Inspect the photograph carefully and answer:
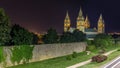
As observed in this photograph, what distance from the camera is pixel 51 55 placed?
202 feet

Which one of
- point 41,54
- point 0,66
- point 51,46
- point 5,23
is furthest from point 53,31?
point 0,66

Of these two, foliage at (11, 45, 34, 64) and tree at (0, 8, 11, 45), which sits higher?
tree at (0, 8, 11, 45)

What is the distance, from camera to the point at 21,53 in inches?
1848

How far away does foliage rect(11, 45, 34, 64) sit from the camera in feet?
145

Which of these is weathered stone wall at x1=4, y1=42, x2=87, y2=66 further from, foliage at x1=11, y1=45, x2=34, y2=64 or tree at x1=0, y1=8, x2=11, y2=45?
tree at x1=0, y1=8, x2=11, y2=45

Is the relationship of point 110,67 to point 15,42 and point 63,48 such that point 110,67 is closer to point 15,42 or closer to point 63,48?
point 15,42

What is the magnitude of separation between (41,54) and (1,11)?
531 inches

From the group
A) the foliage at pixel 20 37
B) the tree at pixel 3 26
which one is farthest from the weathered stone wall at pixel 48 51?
the tree at pixel 3 26

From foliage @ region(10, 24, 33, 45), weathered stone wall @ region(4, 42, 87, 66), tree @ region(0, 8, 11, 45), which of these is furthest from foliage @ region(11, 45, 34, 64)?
foliage @ region(10, 24, 33, 45)

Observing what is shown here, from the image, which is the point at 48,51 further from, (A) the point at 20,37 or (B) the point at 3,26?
(B) the point at 3,26

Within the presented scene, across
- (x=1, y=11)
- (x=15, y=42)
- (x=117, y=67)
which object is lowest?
(x=117, y=67)

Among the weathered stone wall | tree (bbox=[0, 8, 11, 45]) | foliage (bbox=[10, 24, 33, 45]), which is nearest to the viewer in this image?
the weathered stone wall

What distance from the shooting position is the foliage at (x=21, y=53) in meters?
44.3

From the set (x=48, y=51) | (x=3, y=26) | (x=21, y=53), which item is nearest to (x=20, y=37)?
(x=48, y=51)
